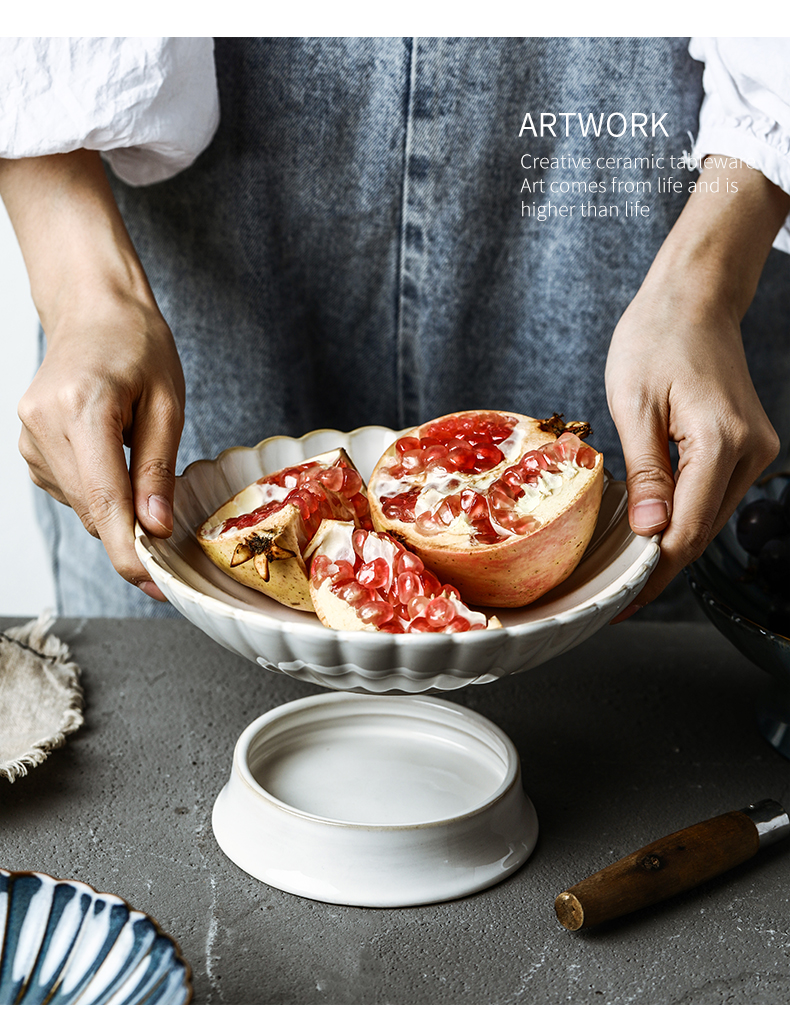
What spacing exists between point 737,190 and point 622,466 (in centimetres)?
48

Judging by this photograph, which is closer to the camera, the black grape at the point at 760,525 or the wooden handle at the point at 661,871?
→ the wooden handle at the point at 661,871

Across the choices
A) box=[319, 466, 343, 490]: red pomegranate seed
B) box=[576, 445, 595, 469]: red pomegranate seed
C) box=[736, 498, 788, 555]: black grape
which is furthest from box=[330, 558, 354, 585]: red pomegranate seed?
box=[736, 498, 788, 555]: black grape

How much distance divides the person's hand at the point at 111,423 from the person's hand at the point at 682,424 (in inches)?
16.1

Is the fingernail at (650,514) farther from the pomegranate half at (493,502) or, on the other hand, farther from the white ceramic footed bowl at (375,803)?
the white ceramic footed bowl at (375,803)

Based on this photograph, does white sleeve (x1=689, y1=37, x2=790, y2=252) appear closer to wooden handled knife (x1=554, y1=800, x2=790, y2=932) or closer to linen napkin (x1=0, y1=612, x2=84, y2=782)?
wooden handled knife (x1=554, y1=800, x2=790, y2=932)

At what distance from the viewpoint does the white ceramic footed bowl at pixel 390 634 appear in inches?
22.9

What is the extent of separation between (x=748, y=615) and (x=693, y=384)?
0.86 ft

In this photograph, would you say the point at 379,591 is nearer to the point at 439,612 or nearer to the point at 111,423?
the point at 439,612

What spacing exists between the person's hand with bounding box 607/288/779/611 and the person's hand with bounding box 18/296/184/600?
408mm

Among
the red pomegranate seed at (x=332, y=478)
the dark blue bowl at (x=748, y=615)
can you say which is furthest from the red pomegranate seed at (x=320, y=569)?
the dark blue bowl at (x=748, y=615)

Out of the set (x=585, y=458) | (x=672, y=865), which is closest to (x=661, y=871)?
(x=672, y=865)

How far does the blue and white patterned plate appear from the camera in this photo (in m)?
0.54

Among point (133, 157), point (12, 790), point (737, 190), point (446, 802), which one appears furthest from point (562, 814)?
point (133, 157)

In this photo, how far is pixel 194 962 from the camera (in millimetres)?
641
